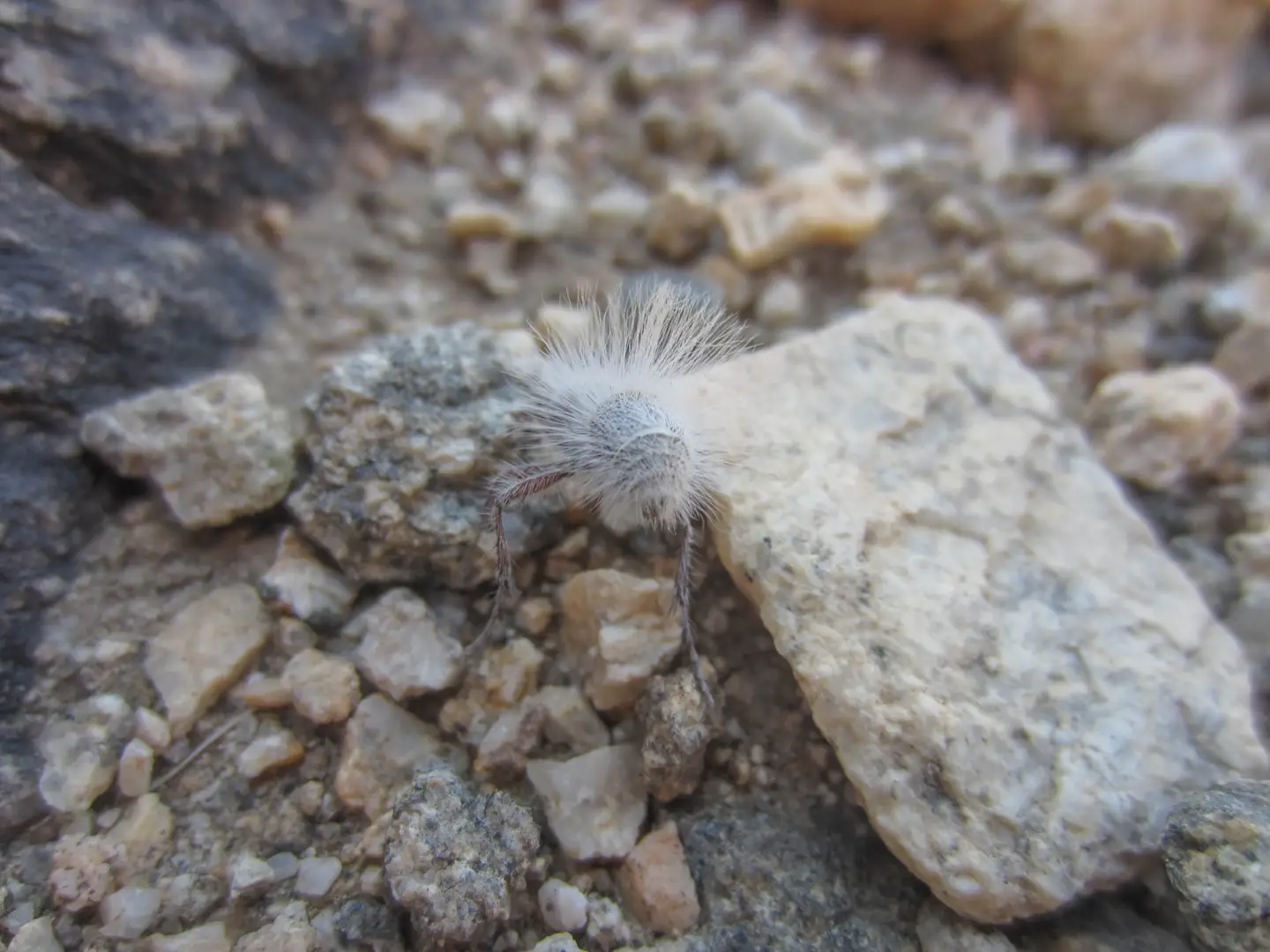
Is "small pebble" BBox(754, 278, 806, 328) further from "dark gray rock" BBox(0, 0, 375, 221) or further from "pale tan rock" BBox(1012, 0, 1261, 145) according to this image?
"pale tan rock" BBox(1012, 0, 1261, 145)

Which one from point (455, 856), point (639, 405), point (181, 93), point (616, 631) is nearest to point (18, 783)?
point (455, 856)

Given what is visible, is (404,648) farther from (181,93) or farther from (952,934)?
(181,93)

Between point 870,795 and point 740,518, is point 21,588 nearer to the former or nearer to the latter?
point 740,518

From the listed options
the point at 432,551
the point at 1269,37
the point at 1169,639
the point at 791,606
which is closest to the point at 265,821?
the point at 432,551

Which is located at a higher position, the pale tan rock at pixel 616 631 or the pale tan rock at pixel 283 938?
the pale tan rock at pixel 616 631

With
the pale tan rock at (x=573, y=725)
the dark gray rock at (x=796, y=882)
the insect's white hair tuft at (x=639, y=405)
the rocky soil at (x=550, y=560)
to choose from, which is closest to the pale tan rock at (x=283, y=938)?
the rocky soil at (x=550, y=560)

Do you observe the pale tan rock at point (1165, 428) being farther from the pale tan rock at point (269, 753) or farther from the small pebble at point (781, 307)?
the pale tan rock at point (269, 753)
